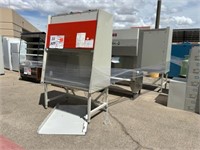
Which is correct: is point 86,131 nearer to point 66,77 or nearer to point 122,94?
point 66,77

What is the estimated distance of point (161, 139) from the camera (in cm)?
286

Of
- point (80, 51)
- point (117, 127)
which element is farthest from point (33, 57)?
point (117, 127)

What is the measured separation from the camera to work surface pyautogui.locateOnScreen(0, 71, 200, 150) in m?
2.67

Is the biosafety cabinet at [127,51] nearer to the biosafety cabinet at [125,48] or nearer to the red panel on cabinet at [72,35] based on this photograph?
the biosafety cabinet at [125,48]

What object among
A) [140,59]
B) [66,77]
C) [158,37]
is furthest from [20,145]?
[158,37]

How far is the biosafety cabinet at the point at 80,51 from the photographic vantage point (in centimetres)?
318

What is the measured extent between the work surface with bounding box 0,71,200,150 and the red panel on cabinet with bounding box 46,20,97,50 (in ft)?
4.74

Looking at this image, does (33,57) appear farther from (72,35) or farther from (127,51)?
(72,35)


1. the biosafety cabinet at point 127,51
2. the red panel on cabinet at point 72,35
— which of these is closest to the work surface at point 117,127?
the biosafety cabinet at point 127,51

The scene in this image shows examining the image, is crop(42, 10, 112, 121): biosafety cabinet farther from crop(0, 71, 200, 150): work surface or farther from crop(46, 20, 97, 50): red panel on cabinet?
crop(0, 71, 200, 150): work surface

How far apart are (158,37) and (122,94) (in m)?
2.22

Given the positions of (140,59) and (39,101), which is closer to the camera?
(39,101)

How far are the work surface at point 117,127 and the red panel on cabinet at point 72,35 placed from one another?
1.44 meters

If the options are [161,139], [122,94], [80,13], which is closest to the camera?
[161,139]
